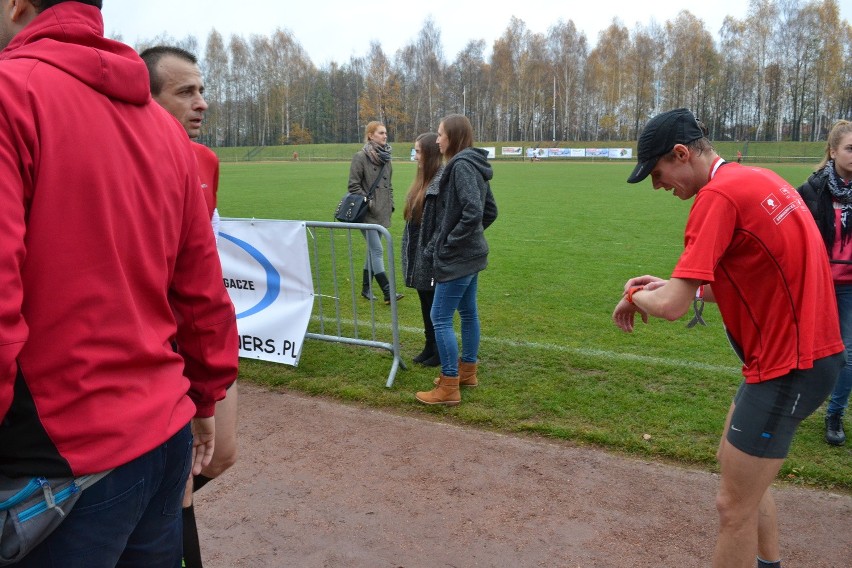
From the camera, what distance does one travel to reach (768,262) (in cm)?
248

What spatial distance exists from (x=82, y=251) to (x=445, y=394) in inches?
160

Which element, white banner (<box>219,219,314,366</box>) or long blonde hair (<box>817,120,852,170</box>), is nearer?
long blonde hair (<box>817,120,852,170</box>)

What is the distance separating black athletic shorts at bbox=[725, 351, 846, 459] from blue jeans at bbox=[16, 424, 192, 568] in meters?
2.05

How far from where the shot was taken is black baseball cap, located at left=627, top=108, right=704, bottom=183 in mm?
2639

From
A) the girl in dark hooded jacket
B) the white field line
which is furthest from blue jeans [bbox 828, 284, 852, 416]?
the girl in dark hooded jacket

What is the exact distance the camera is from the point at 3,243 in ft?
3.60

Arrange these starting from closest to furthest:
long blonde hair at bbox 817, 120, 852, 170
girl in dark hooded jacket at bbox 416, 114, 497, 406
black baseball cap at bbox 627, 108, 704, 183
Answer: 1. black baseball cap at bbox 627, 108, 704, 183
2. long blonde hair at bbox 817, 120, 852, 170
3. girl in dark hooded jacket at bbox 416, 114, 497, 406

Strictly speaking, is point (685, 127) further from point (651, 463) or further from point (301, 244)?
point (301, 244)

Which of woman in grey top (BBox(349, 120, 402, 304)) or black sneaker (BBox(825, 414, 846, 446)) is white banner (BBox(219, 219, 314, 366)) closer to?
woman in grey top (BBox(349, 120, 402, 304))

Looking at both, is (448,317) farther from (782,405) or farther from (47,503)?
(47,503)

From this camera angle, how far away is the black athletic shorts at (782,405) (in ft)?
8.32

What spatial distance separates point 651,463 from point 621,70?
87.6m

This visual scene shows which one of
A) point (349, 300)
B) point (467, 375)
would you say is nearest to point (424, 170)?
point (467, 375)

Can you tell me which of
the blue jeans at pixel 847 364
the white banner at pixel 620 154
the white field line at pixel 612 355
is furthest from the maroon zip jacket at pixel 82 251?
the white banner at pixel 620 154
